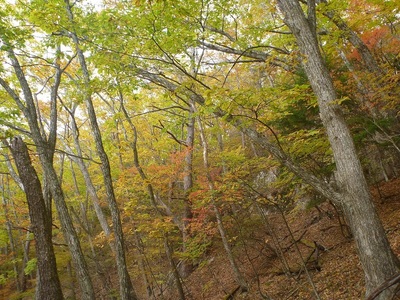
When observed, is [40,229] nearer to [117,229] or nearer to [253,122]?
[117,229]

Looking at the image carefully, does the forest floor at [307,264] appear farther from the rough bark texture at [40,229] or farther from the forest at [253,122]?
the rough bark texture at [40,229]

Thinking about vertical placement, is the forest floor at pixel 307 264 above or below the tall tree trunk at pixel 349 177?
below

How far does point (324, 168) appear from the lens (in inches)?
279

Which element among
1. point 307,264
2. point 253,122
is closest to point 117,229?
point 253,122

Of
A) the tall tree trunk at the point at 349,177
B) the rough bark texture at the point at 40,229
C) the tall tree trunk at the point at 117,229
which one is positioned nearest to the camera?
the tall tree trunk at the point at 349,177

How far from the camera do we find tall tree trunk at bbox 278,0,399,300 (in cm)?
362

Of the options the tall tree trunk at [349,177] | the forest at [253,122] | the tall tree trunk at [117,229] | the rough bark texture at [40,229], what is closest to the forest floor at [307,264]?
the forest at [253,122]

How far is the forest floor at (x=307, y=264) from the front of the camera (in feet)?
19.1

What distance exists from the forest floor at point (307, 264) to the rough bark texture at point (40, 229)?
460 cm

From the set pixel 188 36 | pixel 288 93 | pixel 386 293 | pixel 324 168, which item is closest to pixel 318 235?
pixel 324 168

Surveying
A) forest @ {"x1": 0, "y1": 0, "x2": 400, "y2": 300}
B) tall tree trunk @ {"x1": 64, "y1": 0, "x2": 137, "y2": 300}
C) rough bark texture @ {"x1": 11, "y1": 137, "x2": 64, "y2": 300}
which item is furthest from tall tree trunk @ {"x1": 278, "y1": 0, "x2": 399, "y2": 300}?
rough bark texture @ {"x1": 11, "y1": 137, "x2": 64, "y2": 300}

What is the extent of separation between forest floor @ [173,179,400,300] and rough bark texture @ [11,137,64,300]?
15.1 feet

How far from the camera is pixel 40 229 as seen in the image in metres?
6.09

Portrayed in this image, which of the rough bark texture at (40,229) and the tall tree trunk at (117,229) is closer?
the rough bark texture at (40,229)
